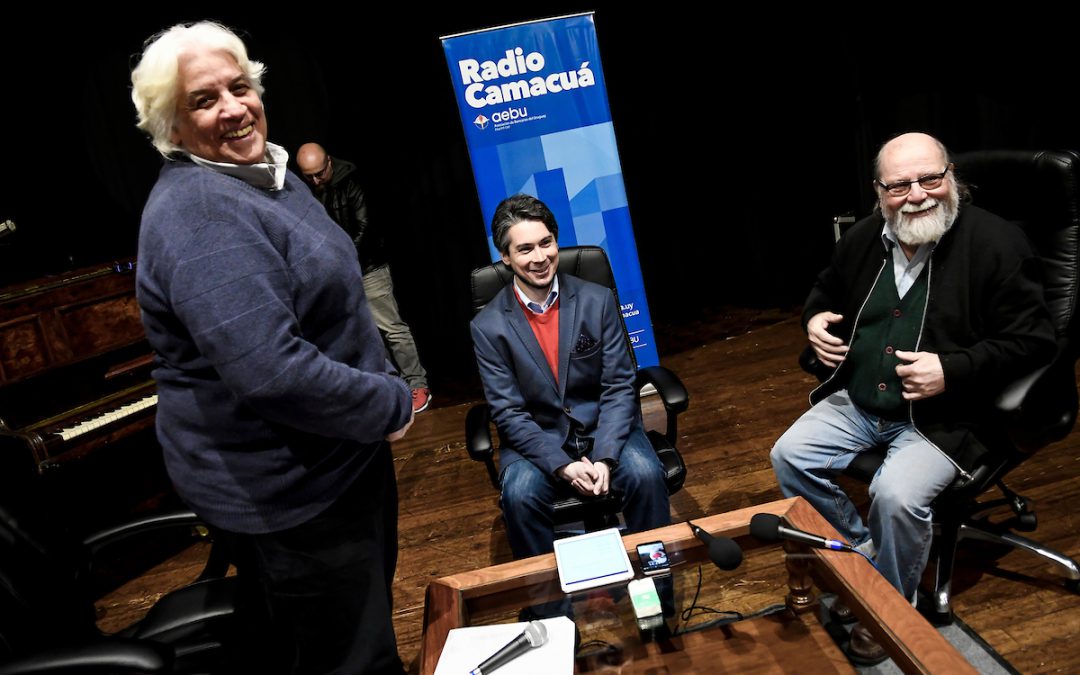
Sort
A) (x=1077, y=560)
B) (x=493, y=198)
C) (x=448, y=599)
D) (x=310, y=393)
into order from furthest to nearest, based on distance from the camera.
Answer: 1. (x=493, y=198)
2. (x=1077, y=560)
3. (x=448, y=599)
4. (x=310, y=393)

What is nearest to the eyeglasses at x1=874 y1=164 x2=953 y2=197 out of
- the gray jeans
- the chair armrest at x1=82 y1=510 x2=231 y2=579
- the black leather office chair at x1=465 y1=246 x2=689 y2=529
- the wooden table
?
the black leather office chair at x1=465 y1=246 x2=689 y2=529

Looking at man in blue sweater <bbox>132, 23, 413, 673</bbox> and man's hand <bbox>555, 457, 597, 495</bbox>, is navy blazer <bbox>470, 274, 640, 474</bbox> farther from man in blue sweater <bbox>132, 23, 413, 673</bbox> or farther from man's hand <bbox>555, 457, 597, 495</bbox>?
man in blue sweater <bbox>132, 23, 413, 673</bbox>

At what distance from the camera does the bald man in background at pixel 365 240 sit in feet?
14.3

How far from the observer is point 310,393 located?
1.26 metres

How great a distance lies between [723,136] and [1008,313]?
367 cm

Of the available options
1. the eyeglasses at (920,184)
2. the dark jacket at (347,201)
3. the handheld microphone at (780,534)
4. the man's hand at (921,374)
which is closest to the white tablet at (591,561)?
the handheld microphone at (780,534)

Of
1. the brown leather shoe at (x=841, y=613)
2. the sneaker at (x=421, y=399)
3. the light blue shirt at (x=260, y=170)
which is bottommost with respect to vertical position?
the sneaker at (x=421, y=399)

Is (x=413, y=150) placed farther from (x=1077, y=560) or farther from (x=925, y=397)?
(x=1077, y=560)

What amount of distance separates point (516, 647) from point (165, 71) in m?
1.23

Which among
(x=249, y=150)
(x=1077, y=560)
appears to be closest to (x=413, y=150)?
(x=249, y=150)

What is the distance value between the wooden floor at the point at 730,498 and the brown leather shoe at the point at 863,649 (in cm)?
26

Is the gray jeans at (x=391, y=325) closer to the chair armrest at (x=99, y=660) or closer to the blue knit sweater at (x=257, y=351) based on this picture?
the blue knit sweater at (x=257, y=351)

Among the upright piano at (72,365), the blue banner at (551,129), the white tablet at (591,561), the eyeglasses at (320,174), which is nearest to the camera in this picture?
the white tablet at (591,561)

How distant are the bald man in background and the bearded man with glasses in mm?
2749
